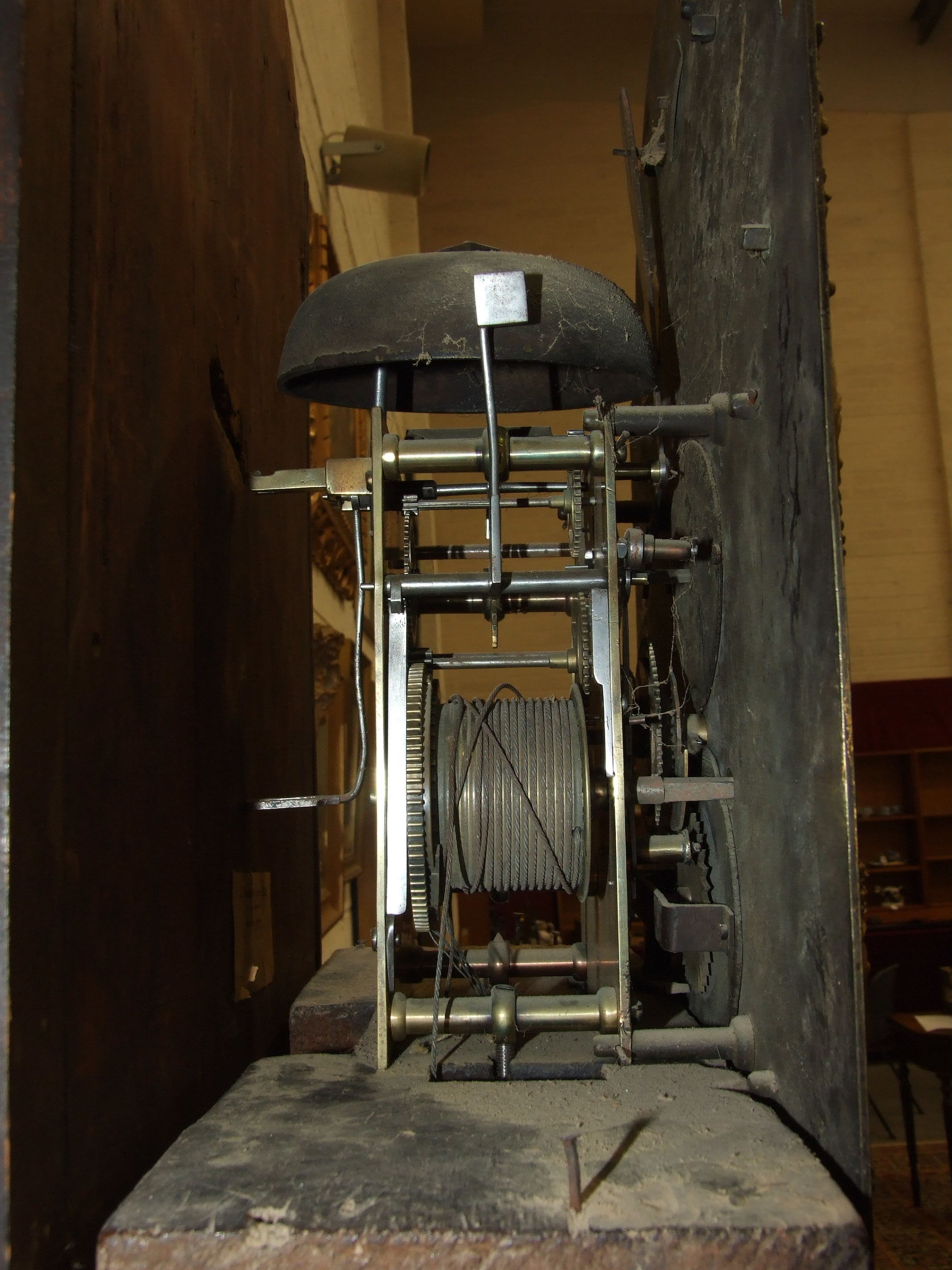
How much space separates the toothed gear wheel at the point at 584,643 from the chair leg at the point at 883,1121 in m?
5.02

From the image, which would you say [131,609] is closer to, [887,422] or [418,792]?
[418,792]

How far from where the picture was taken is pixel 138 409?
173cm

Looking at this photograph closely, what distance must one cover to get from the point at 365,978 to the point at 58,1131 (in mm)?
1422

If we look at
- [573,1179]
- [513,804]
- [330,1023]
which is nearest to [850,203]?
[513,804]

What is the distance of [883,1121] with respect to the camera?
633 cm

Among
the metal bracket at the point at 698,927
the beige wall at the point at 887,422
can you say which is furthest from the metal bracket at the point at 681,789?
the beige wall at the point at 887,422

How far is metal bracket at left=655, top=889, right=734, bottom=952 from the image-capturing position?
197 centimetres

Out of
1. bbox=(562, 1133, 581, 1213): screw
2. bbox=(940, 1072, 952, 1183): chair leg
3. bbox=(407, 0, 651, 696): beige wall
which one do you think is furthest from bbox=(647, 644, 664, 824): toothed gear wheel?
bbox=(407, 0, 651, 696): beige wall

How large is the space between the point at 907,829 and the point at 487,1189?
29.7 feet

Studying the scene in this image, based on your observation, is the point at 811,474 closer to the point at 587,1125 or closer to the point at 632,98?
the point at 587,1125

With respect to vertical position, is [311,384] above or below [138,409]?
above

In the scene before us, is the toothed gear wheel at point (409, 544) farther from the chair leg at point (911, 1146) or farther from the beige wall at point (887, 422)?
the beige wall at point (887, 422)

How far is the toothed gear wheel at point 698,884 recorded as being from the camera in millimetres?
2162

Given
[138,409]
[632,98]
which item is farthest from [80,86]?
[632,98]
